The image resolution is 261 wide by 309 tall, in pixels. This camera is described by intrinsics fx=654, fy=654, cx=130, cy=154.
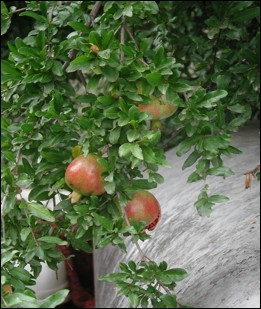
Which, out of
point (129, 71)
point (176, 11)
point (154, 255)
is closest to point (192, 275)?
point (154, 255)

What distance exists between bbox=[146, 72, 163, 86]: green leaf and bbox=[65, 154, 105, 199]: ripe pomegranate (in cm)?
14

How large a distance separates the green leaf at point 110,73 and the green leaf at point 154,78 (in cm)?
5

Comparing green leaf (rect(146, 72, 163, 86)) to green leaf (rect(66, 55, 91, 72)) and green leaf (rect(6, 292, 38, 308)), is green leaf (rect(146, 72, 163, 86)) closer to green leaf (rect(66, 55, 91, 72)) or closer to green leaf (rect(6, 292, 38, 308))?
green leaf (rect(66, 55, 91, 72))

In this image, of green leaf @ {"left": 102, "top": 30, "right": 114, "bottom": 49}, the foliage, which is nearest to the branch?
the foliage

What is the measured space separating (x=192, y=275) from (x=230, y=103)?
1.12 ft

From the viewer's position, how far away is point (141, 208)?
1.01 meters

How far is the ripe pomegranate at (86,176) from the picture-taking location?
0.98 metres

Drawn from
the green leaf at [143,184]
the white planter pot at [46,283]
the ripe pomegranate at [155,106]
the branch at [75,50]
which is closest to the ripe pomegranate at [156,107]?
the ripe pomegranate at [155,106]

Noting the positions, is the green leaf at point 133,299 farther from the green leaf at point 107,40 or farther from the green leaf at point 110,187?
the green leaf at point 107,40

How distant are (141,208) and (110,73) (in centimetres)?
21

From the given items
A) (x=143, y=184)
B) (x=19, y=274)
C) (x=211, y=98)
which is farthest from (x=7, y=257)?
(x=211, y=98)

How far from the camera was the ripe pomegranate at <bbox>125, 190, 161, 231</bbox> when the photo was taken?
39.8 inches

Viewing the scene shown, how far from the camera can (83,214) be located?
1.00 meters

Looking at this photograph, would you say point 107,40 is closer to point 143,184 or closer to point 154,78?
point 154,78
